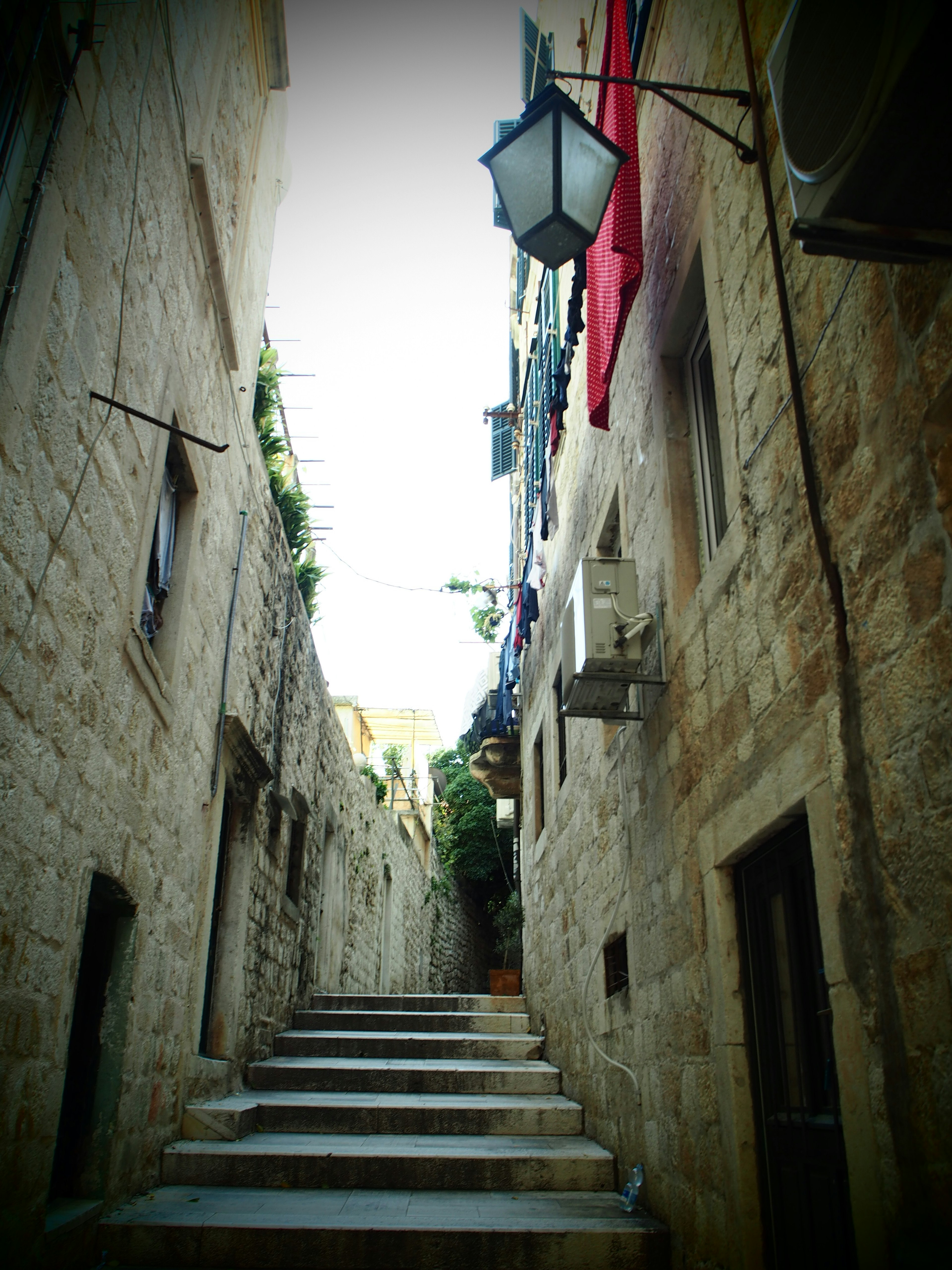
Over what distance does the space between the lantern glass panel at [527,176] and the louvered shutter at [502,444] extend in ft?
39.8

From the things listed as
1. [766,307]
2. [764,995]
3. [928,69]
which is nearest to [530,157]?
[766,307]

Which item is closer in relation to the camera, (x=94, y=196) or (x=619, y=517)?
(x=94, y=196)

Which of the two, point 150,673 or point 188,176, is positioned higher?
point 188,176

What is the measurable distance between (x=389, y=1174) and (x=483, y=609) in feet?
39.0

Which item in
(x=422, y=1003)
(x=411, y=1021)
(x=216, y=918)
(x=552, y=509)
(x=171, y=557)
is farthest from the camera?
(x=552, y=509)

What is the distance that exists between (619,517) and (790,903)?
297cm

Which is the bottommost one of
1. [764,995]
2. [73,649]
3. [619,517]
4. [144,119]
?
[764,995]

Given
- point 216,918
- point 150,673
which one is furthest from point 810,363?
point 216,918

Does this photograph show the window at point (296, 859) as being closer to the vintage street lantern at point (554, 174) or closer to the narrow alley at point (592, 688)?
the narrow alley at point (592, 688)

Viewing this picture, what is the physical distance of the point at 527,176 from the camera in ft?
11.4

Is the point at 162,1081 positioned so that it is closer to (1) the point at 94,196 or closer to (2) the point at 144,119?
(1) the point at 94,196

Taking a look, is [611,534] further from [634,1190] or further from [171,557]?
[634,1190]

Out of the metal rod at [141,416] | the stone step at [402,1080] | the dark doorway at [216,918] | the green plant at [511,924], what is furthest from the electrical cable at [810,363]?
the green plant at [511,924]

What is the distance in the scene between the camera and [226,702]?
580cm
